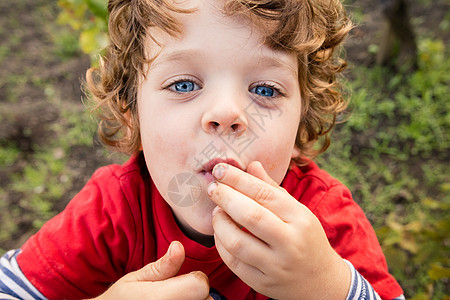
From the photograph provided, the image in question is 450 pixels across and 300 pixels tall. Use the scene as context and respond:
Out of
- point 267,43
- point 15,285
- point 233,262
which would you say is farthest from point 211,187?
point 15,285

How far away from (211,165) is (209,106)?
0.61 feet

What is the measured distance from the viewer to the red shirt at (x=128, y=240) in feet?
5.28

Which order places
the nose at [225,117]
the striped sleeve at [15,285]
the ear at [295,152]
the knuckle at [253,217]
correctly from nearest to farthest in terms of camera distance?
the knuckle at [253,217]
the nose at [225,117]
the striped sleeve at [15,285]
the ear at [295,152]

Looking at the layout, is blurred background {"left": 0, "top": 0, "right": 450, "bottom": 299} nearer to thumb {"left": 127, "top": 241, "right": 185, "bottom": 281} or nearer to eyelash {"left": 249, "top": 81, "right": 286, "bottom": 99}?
eyelash {"left": 249, "top": 81, "right": 286, "bottom": 99}

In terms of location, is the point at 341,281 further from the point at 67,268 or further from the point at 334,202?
the point at 67,268

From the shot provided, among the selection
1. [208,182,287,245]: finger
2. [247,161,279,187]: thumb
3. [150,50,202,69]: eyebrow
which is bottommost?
[208,182,287,245]: finger

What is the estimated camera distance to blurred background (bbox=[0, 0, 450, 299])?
98.3 inches

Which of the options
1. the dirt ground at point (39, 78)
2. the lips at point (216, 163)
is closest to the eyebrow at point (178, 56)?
the lips at point (216, 163)

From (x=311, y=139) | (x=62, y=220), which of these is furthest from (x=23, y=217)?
(x=311, y=139)

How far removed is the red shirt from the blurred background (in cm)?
55

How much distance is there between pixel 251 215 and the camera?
1.10 meters

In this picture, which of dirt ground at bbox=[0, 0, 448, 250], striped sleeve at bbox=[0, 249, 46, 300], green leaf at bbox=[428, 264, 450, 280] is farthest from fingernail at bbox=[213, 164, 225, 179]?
dirt ground at bbox=[0, 0, 448, 250]

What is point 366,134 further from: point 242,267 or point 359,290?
point 242,267

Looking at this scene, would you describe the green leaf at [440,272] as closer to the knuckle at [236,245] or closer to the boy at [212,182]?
the boy at [212,182]
